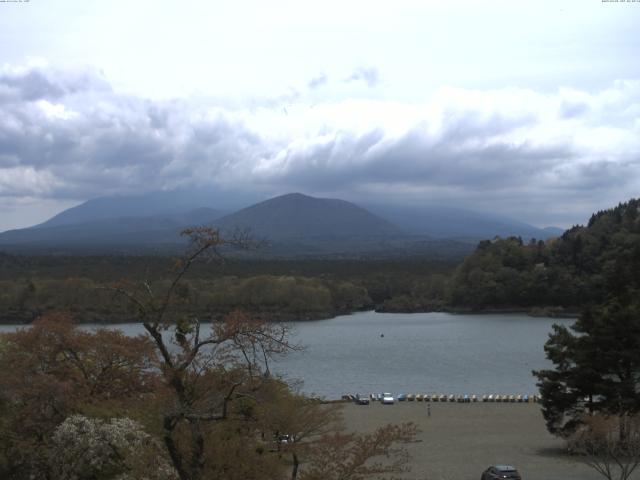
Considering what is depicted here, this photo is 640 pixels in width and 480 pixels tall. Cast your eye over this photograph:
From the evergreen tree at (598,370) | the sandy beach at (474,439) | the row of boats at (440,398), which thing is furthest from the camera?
the row of boats at (440,398)

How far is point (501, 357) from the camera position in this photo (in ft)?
152

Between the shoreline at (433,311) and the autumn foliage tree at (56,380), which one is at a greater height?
the autumn foliage tree at (56,380)

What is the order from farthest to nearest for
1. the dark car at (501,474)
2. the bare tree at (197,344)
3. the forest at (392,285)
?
the forest at (392,285)
the dark car at (501,474)
the bare tree at (197,344)

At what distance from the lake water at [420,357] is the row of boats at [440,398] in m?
1.61

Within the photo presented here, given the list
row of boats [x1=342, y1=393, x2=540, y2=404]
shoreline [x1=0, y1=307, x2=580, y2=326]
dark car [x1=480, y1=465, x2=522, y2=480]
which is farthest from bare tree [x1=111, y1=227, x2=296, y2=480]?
shoreline [x1=0, y1=307, x2=580, y2=326]

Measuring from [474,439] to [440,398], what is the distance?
28.8 feet

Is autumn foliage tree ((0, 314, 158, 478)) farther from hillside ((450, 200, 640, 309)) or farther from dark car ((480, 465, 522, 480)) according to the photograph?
hillside ((450, 200, 640, 309))

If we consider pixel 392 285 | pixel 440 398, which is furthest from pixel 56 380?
pixel 392 285

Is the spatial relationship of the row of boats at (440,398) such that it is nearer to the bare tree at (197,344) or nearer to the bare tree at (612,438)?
the bare tree at (612,438)

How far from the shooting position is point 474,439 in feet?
80.1

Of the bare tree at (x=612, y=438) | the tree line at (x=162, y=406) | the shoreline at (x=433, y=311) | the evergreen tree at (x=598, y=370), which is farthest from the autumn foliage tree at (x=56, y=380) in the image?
the shoreline at (x=433, y=311)

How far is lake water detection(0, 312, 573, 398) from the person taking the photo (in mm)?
37688

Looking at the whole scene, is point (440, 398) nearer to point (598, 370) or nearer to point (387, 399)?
point (387, 399)

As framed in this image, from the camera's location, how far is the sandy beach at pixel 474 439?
1938cm
